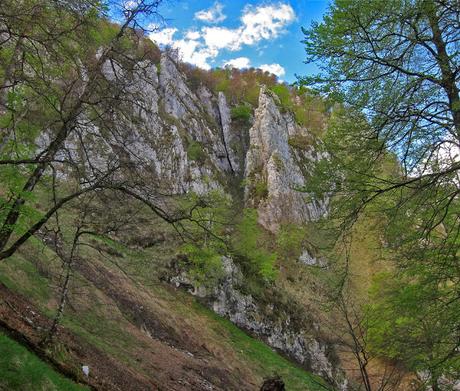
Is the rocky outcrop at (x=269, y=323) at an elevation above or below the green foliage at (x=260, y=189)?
below

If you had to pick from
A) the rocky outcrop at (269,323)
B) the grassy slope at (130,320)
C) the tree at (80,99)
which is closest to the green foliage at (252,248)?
the rocky outcrop at (269,323)

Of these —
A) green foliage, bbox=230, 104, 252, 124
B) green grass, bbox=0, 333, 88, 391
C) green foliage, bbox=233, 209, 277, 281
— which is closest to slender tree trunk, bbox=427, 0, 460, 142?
green grass, bbox=0, 333, 88, 391

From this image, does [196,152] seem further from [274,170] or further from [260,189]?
[274,170]

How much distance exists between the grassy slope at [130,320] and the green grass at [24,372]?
0.09 metres

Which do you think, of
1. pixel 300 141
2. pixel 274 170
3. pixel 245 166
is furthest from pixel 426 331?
pixel 300 141

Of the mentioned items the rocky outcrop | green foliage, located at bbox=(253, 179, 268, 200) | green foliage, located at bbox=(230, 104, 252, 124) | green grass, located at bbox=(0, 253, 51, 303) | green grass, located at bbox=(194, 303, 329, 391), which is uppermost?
green foliage, located at bbox=(230, 104, 252, 124)

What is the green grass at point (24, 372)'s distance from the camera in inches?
278

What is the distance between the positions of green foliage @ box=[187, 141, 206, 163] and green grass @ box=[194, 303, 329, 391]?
2665cm

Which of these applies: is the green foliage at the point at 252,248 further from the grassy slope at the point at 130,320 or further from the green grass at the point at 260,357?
the grassy slope at the point at 130,320

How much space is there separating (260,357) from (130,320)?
9093mm

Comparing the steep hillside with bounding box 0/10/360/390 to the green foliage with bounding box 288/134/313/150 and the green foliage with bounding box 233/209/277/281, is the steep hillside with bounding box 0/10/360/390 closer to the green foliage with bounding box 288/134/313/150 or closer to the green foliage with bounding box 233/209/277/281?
the green foliage with bounding box 233/209/277/281

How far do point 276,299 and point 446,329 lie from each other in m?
23.5

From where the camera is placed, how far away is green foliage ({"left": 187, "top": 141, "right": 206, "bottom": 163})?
48912mm

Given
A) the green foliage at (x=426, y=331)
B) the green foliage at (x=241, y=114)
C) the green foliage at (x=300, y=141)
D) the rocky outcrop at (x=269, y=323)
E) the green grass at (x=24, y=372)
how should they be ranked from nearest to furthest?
the green grass at (x=24, y=372) < the green foliage at (x=426, y=331) < the rocky outcrop at (x=269, y=323) < the green foliage at (x=300, y=141) < the green foliage at (x=241, y=114)
